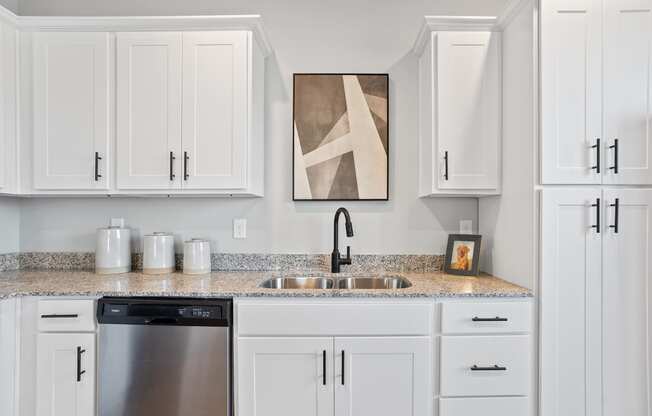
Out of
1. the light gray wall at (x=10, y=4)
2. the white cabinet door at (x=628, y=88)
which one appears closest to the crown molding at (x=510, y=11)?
the white cabinet door at (x=628, y=88)

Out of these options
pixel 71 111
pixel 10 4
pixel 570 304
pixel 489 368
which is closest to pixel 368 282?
pixel 489 368

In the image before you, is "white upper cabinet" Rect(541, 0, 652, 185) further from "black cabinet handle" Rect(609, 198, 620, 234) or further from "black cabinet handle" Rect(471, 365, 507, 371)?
"black cabinet handle" Rect(471, 365, 507, 371)

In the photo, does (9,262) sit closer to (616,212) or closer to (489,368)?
(489,368)

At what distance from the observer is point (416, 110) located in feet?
7.84

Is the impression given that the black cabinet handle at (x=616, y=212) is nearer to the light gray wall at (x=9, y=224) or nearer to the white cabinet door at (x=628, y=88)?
the white cabinet door at (x=628, y=88)

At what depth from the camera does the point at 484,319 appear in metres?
1.73

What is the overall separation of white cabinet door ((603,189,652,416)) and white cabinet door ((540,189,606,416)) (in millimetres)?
46

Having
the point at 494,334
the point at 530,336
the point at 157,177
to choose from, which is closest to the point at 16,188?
the point at 157,177

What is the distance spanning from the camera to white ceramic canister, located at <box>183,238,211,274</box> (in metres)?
2.21

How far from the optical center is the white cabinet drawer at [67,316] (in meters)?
1.74

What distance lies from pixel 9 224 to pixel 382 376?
2415mm

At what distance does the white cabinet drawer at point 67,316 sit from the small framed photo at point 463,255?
6.22ft

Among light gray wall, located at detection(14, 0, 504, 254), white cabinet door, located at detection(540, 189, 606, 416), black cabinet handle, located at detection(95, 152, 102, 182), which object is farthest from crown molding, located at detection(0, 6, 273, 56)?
white cabinet door, located at detection(540, 189, 606, 416)

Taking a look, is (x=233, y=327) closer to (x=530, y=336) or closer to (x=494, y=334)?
(x=494, y=334)
